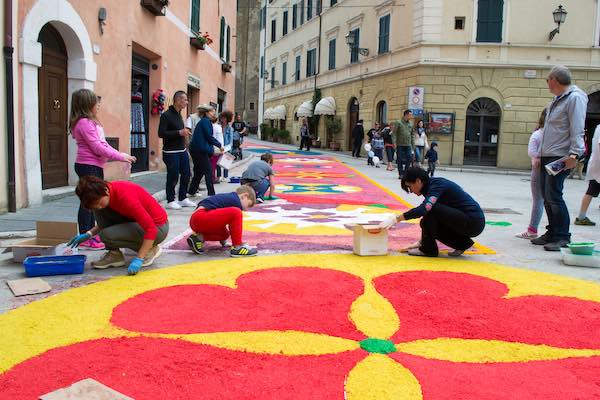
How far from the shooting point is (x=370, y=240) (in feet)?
19.1

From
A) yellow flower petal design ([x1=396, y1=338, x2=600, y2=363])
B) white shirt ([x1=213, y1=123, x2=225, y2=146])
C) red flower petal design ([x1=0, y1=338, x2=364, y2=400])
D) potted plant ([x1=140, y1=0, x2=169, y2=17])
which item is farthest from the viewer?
potted plant ([x1=140, y1=0, x2=169, y2=17])

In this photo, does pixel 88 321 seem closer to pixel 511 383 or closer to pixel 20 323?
pixel 20 323

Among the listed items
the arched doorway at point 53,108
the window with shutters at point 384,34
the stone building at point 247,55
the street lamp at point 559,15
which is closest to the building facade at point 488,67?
the street lamp at point 559,15

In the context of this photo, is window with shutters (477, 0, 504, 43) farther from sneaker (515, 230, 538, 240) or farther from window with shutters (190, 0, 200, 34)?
sneaker (515, 230, 538, 240)

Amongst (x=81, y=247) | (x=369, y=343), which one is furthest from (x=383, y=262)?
(x=81, y=247)

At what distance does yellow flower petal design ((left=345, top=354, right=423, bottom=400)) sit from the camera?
2746mm

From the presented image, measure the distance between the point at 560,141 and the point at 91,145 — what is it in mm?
5022

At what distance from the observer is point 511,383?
9.60ft

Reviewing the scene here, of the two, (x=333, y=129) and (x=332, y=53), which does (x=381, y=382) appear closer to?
(x=333, y=129)

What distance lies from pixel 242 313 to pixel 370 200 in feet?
23.7

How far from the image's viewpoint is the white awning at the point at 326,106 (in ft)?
117

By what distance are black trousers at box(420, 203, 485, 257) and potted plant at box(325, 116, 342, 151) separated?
29.6 meters

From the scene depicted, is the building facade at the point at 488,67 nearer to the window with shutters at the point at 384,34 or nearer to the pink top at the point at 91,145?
the window with shutters at the point at 384,34

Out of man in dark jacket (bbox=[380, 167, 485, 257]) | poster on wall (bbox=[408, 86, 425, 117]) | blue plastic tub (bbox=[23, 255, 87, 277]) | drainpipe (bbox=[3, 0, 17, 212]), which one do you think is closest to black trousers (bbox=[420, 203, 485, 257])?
man in dark jacket (bbox=[380, 167, 485, 257])
